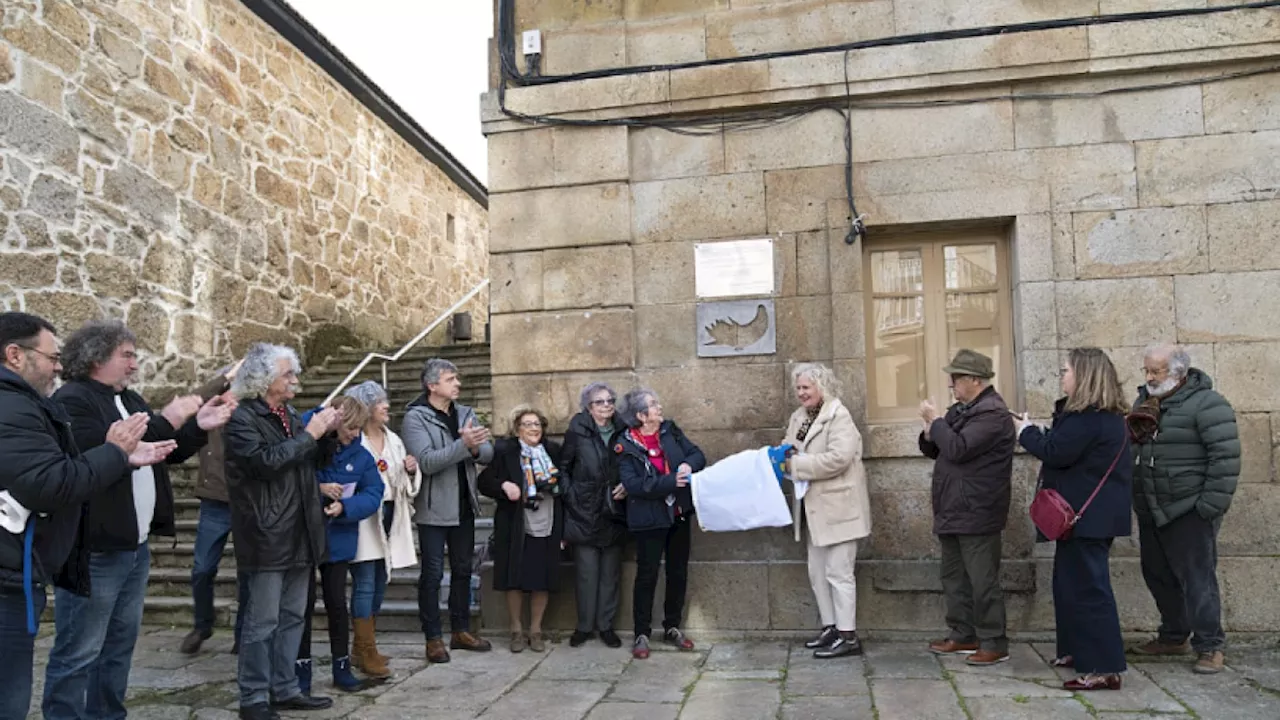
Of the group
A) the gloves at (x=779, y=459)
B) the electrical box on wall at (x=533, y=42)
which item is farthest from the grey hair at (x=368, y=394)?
the electrical box on wall at (x=533, y=42)

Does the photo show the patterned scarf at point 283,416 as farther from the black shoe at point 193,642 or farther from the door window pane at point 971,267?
the door window pane at point 971,267

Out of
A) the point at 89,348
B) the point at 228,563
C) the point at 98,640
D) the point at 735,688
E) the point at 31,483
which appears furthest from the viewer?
the point at 228,563

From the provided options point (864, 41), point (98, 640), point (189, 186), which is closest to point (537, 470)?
point (98, 640)

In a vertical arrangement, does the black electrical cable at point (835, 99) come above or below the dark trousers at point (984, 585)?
above

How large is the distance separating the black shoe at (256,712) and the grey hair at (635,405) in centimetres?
247

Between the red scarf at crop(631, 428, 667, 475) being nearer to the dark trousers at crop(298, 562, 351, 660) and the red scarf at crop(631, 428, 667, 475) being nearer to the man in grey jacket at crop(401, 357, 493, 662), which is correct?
the man in grey jacket at crop(401, 357, 493, 662)

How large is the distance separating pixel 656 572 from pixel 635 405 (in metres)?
1.00

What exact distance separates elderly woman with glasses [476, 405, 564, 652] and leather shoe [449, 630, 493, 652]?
0.17 m

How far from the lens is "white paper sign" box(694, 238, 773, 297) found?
611 centimetres

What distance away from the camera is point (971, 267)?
20.0ft

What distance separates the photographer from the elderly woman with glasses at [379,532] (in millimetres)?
5145

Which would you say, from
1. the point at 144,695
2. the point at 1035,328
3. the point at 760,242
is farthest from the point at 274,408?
the point at 1035,328

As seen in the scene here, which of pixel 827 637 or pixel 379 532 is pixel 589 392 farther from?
pixel 827 637

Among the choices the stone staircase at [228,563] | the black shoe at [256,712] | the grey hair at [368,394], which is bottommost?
the black shoe at [256,712]
